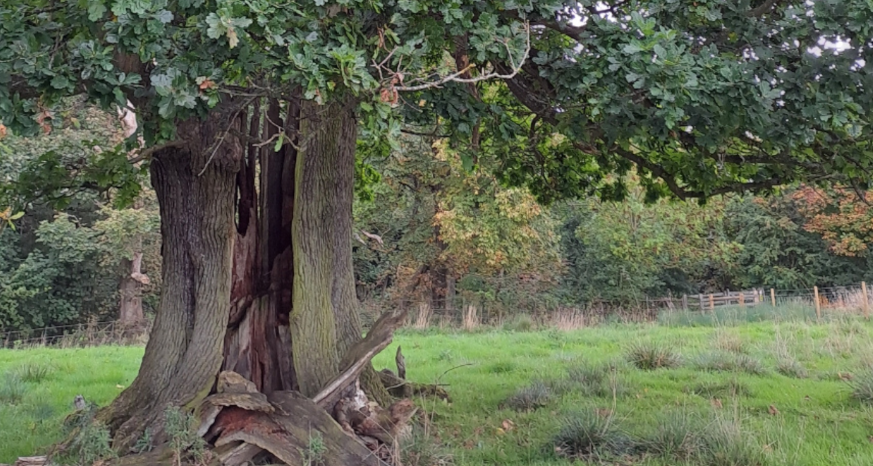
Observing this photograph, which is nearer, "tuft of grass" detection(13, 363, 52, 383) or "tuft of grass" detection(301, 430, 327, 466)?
"tuft of grass" detection(301, 430, 327, 466)

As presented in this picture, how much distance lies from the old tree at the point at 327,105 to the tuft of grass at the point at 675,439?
2.05m

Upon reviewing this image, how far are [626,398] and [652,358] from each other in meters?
2.15

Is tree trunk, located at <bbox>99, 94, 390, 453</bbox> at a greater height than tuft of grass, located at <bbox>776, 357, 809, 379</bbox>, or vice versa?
tree trunk, located at <bbox>99, 94, 390, 453</bbox>

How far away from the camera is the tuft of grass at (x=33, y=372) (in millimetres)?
8636

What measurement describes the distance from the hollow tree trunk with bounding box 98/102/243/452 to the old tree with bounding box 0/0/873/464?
17 millimetres

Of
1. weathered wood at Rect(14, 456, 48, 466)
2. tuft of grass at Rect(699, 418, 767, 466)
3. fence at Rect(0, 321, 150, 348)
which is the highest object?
tuft of grass at Rect(699, 418, 767, 466)

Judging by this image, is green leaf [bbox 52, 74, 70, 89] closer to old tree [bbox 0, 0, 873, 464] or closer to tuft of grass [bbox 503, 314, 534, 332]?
old tree [bbox 0, 0, 873, 464]

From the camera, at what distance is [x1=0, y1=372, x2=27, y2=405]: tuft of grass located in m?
7.23

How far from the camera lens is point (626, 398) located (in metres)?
6.39

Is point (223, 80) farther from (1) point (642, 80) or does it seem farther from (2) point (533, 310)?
(2) point (533, 310)

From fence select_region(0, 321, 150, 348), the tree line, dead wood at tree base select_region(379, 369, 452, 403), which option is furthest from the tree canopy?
fence select_region(0, 321, 150, 348)

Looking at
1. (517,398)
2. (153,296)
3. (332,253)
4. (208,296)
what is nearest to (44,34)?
(208,296)

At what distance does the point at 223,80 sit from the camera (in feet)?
10.3

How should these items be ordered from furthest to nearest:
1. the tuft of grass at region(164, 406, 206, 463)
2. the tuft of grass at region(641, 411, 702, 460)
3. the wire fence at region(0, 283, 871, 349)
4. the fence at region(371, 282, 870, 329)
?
1. the wire fence at region(0, 283, 871, 349)
2. the fence at region(371, 282, 870, 329)
3. the tuft of grass at region(641, 411, 702, 460)
4. the tuft of grass at region(164, 406, 206, 463)
